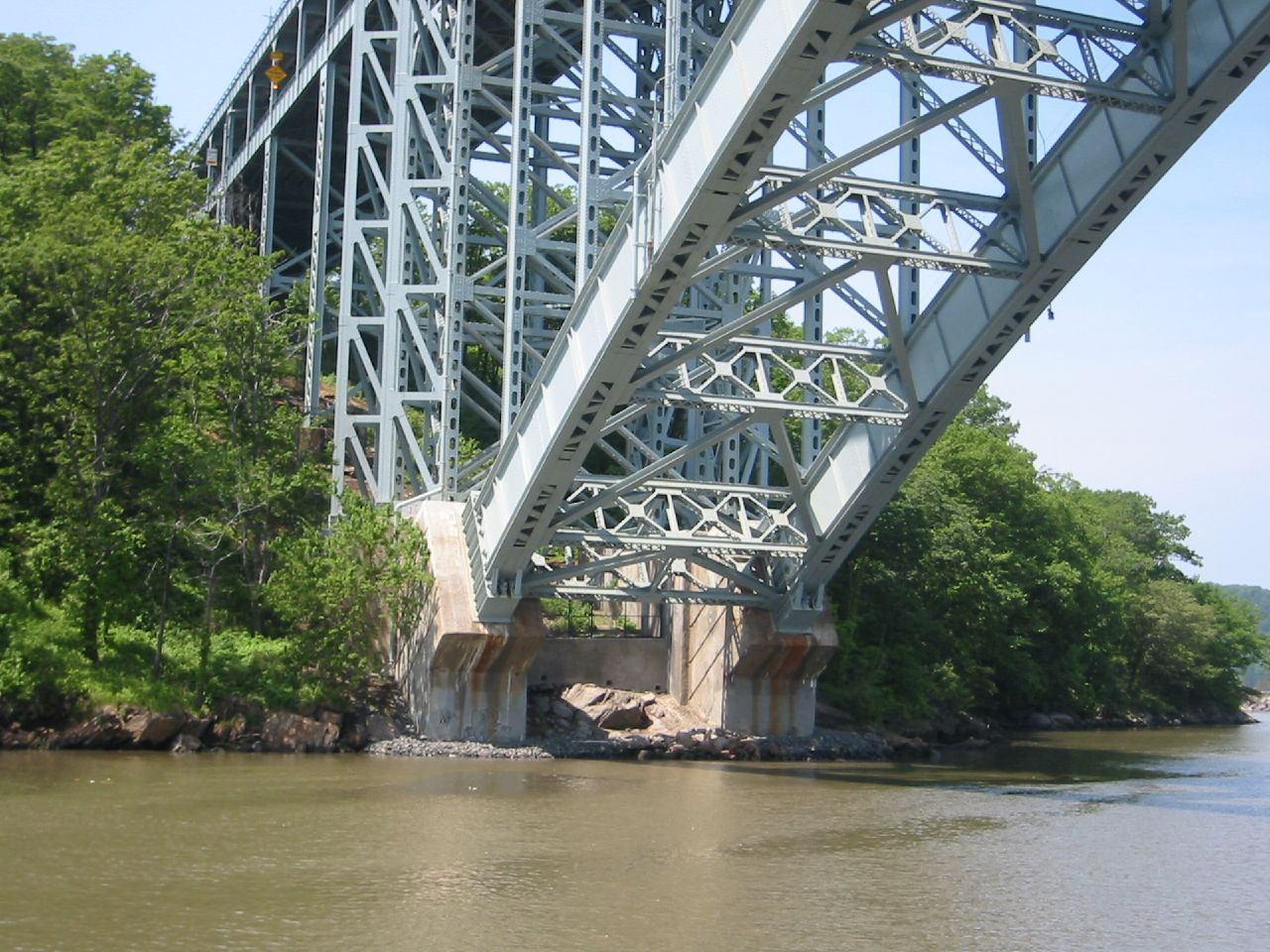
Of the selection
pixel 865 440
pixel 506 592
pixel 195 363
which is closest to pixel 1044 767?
pixel 865 440

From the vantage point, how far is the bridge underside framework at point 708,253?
63.6 ft

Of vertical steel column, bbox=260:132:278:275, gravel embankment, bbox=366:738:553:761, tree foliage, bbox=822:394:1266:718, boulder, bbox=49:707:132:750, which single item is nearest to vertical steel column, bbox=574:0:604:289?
gravel embankment, bbox=366:738:553:761

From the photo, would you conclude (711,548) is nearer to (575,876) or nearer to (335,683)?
Result: (335,683)

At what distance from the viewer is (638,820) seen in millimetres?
18688

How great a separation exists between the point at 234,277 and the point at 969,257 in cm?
1612

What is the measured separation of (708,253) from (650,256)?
4329 mm

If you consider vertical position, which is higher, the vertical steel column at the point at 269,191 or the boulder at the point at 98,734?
the vertical steel column at the point at 269,191

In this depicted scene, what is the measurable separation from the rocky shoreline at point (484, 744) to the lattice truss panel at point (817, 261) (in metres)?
2.40

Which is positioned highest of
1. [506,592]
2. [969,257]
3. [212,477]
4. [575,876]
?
[969,257]

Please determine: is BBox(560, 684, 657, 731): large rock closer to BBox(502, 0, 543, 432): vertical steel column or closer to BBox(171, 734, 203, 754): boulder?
BBox(502, 0, 543, 432): vertical steel column

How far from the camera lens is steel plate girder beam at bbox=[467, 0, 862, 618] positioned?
58.6 feet

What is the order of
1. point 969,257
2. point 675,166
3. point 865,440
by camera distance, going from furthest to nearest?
point 865,440, point 969,257, point 675,166

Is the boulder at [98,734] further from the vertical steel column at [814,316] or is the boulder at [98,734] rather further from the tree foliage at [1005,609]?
the tree foliage at [1005,609]

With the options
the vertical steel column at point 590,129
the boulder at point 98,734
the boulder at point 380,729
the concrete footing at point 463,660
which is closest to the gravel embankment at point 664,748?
the boulder at point 380,729
